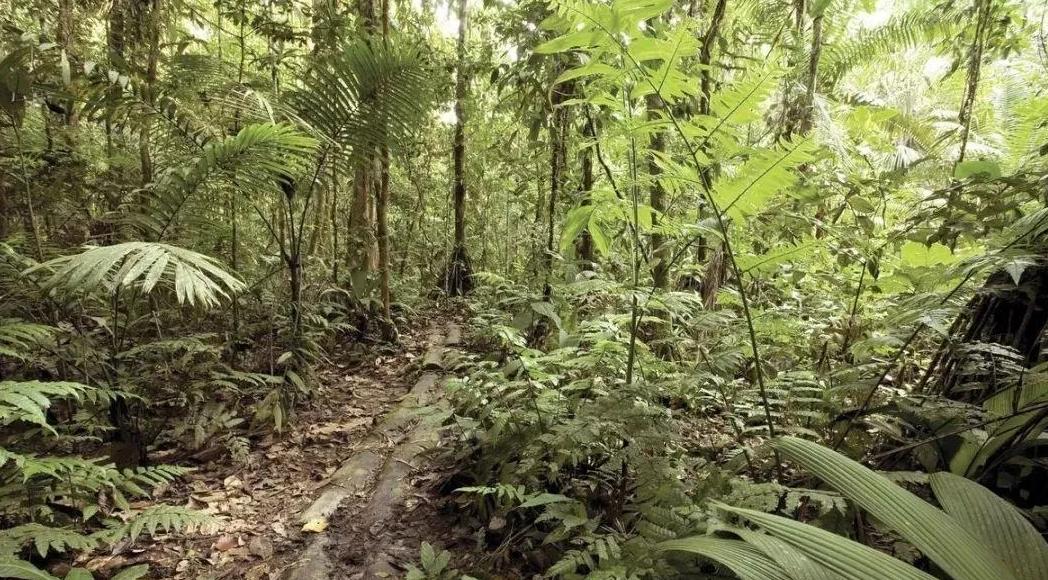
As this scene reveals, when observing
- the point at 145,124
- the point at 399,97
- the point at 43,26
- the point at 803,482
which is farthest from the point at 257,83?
the point at 803,482

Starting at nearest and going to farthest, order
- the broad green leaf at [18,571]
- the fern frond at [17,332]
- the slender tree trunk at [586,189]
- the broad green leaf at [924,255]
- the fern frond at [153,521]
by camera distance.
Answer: the broad green leaf at [18,571] < the fern frond at [153,521] < the fern frond at [17,332] < the broad green leaf at [924,255] < the slender tree trunk at [586,189]

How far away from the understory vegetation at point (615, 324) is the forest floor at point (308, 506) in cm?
11

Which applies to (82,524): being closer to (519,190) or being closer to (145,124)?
(145,124)

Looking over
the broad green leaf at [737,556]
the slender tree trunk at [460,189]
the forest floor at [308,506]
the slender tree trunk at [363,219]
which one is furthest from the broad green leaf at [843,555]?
the slender tree trunk at [460,189]

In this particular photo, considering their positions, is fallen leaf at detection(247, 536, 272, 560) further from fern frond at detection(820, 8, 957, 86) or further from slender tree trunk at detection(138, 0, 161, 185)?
fern frond at detection(820, 8, 957, 86)

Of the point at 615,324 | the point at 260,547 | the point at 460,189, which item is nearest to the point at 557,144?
the point at 615,324

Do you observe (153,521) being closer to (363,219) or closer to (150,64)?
(150,64)

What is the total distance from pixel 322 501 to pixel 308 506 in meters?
0.08

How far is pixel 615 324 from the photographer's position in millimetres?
2684

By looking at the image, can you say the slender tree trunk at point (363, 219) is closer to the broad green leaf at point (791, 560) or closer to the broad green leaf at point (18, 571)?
the broad green leaf at point (18, 571)

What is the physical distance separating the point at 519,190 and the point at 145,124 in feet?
12.3

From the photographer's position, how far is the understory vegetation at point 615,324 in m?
1.61

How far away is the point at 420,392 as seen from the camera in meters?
4.25

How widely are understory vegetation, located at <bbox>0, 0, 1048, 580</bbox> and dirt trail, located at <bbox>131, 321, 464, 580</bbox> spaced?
126mm
